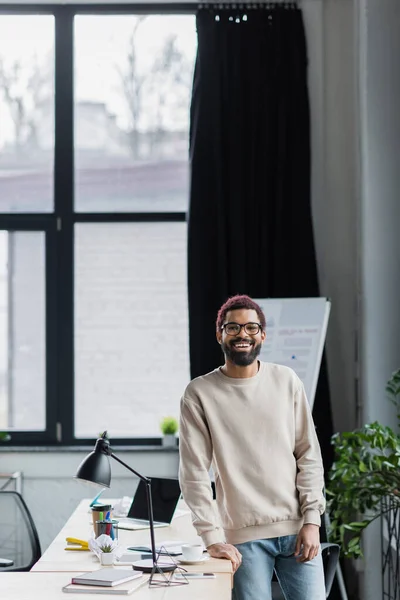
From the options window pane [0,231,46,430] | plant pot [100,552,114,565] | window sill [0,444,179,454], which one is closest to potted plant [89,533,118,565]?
plant pot [100,552,114,565]

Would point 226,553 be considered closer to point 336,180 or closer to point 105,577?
point 105,577

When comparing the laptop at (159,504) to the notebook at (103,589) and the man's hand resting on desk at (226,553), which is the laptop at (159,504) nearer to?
the man's hand resting on desk at (226,553)

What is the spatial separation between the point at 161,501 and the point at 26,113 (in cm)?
274

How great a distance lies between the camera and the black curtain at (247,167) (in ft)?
16.9

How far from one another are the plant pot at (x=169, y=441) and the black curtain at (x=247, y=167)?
0.45m

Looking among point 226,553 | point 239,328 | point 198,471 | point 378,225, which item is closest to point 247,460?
point 198,471

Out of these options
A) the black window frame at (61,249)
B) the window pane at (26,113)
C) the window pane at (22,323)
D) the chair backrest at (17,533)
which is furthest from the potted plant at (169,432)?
the window pane at (26,113)

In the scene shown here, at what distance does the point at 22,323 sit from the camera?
5.42 meters

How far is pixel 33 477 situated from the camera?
206 inches

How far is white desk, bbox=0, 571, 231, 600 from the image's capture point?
103 inches

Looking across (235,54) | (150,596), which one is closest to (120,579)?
(150,596)

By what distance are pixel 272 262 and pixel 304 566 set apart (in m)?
2.45

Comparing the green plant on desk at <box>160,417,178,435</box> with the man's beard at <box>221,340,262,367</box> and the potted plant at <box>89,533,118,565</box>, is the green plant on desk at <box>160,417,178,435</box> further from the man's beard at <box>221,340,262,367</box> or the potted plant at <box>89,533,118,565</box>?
the man's beard at <box>221,340,262,367</box>

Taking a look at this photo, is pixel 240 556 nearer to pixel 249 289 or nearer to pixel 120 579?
pixel 120 579
